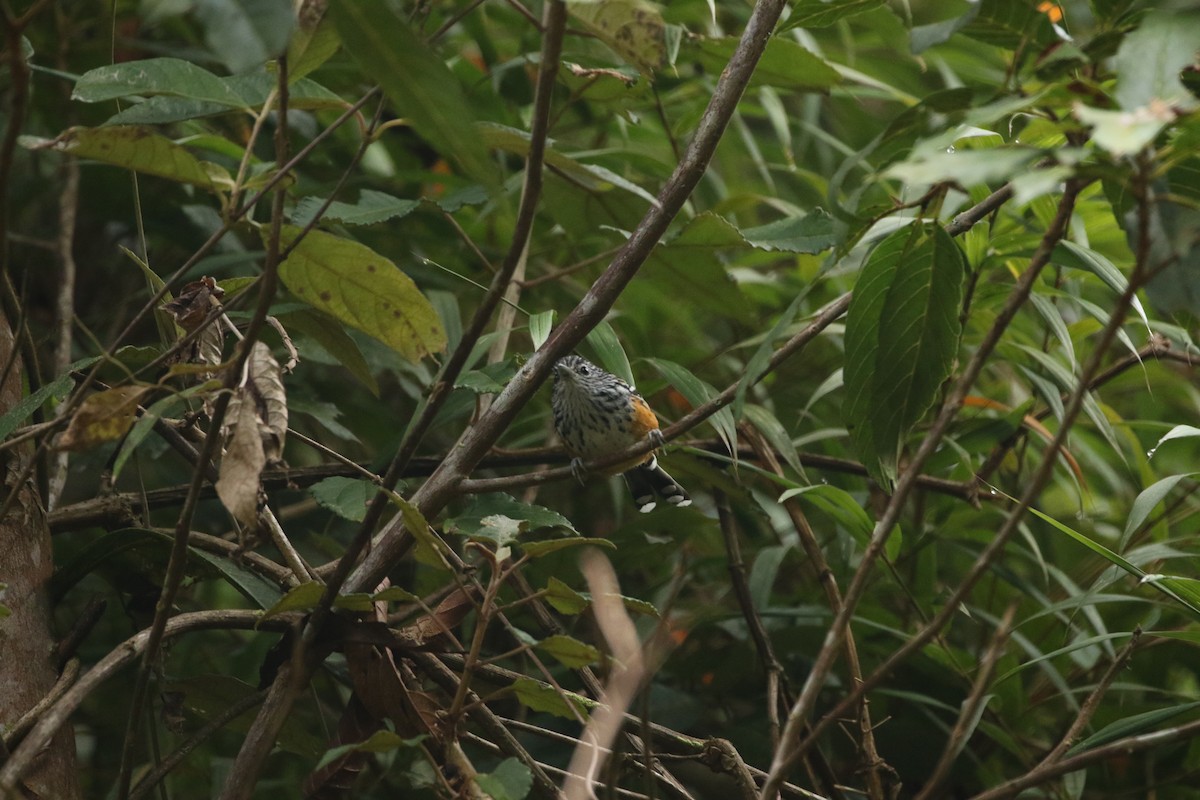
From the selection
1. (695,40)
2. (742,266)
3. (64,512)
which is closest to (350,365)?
(64,512)

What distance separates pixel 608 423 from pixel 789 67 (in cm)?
113

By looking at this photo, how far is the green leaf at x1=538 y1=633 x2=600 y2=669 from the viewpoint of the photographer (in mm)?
1382

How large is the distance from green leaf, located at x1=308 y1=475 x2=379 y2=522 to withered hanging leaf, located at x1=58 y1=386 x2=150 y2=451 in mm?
408

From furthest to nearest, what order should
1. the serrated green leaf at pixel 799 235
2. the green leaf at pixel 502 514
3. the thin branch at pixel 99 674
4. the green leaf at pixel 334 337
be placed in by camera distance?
1. the serrated green leaf at pixel 799 235
2. the green leaf at pixel 334 337
3. the green leaf at pixel 502 514
4. the thin branch at pixel 99 674

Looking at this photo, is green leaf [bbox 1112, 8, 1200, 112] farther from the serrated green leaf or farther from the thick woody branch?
the serrated green leaf

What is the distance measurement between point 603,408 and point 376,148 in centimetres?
104

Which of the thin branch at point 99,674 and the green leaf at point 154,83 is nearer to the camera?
the thin branch at point 99,674

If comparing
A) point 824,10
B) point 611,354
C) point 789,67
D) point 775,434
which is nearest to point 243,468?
point 611,354

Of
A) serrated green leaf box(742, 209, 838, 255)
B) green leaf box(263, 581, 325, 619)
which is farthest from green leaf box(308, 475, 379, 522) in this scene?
serrated green leaf box(742, 209, 838, 255)

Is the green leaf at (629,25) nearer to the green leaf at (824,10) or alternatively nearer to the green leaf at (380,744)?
the green leaf at (824,10)

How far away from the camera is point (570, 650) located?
4.58ft

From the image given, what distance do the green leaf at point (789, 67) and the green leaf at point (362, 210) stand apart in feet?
2.84

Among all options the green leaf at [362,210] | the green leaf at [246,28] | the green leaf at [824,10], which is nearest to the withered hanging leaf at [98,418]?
the green leaf at [246,28]

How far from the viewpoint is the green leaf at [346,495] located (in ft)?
5.29
